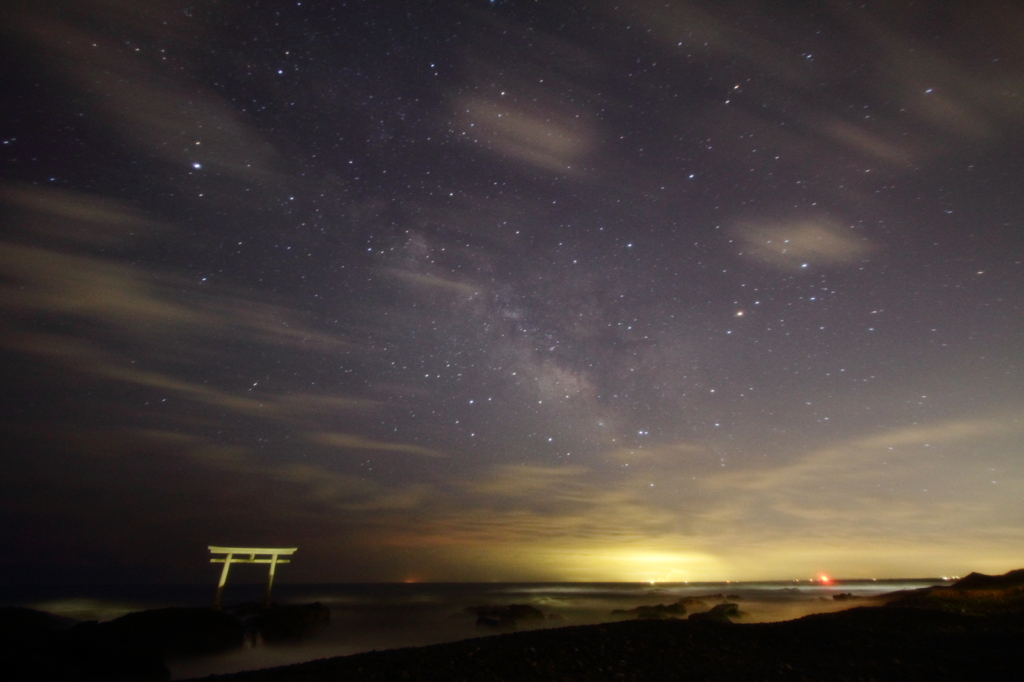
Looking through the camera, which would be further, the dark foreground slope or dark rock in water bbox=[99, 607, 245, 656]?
dark rock in water bbox=[99, 607, 245, 656]

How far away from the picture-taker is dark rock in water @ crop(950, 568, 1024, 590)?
2022 cm

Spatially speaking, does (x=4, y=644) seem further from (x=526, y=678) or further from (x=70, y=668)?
(x=526, y=678)

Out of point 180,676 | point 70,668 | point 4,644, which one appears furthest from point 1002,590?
point 4,644

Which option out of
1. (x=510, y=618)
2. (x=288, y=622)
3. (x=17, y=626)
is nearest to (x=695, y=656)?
(x=17, y=626)

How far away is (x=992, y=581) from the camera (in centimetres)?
2158

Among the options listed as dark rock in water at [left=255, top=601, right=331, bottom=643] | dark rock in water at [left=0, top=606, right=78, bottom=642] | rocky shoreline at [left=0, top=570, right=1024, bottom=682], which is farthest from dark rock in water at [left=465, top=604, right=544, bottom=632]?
dark rock in water at [left=0, top=606, right=78, bottom=642]

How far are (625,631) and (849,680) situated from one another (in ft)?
13.9

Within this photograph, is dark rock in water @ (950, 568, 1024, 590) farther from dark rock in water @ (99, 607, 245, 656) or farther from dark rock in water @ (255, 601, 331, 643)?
dark rock in water @ (99, 607, 245, 656)

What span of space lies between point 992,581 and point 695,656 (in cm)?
2175

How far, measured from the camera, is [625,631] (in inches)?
437

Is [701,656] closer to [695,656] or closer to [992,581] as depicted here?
[695,656]

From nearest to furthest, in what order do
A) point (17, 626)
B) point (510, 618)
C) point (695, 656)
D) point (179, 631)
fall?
point (695, 656)
point (17, 626)
point (179, 631)
point (510, 618)

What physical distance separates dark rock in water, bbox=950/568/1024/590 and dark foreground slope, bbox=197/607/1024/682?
1056cm

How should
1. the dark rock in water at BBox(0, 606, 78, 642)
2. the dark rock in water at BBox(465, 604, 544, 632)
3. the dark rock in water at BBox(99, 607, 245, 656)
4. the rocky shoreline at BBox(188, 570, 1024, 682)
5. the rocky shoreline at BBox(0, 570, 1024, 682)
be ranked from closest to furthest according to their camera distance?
the rocky shoreline at BBox(188, 570, 1024, 682) → the rocky shoreline at BBox(0, 570, 1024, 682) → the dark rock in water at BBox(0, 606, 78, 642) → the dark rock in water at BBox(99, 607, 245, 656) → the dark rock in water at BBox(465, 604, 544, 632)
